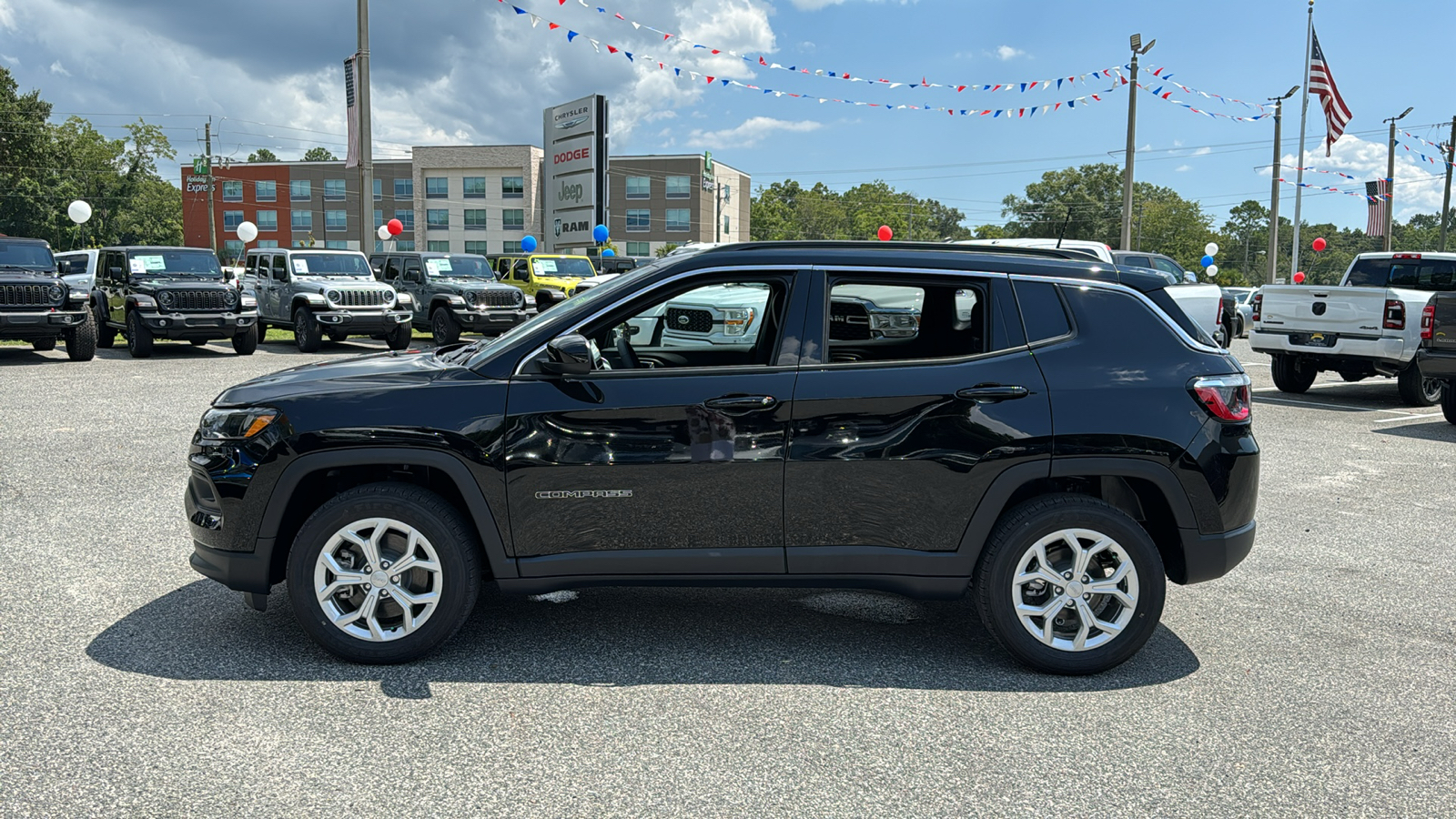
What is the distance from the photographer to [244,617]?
480 centimetres

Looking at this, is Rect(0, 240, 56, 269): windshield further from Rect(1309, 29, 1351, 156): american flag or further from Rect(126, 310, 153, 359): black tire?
Rect(1309, 29, 1351, 156): american flag

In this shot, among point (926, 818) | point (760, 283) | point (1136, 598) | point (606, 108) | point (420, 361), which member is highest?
point (606, 108)

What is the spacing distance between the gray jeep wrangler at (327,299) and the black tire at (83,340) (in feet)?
9.55

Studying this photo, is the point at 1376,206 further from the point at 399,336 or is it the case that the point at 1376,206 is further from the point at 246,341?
the point at 246,341

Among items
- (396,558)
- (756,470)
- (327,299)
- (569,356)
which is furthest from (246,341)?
(756,470)

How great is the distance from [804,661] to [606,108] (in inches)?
1635

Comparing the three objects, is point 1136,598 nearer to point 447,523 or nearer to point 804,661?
point 804,661

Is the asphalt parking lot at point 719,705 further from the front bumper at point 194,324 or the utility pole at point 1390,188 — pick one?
the utility pole at point 1390,188

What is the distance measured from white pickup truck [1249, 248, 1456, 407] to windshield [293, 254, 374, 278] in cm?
1573

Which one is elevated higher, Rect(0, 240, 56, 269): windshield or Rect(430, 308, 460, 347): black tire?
Rect(0, 240, 56, 269): windshield

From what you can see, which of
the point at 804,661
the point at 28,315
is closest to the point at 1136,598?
the point at 804,661

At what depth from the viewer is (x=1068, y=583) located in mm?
4215

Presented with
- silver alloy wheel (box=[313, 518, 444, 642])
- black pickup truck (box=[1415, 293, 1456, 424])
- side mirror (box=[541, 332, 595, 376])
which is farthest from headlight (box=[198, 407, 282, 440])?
black pickup truck (box=[1415, 293, 1456, 424])

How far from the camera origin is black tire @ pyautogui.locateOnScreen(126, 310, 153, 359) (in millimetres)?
17375
